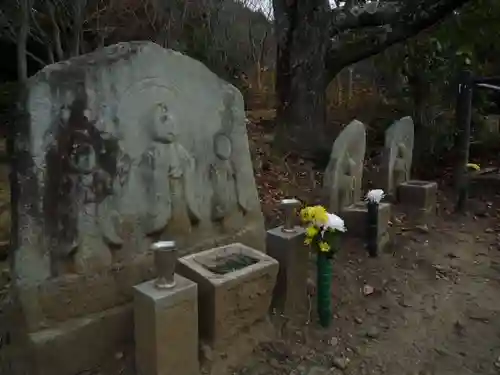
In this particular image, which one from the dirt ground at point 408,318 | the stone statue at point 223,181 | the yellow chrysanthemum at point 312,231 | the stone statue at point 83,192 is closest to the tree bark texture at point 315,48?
the dirt ground at point 408,318

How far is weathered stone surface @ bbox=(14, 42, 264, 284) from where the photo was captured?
81.3 inches

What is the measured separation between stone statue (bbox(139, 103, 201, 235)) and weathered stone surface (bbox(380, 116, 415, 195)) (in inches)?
92.6

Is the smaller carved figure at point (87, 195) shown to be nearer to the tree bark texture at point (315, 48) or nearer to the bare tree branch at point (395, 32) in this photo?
the tree bark texture at point (315, 48)

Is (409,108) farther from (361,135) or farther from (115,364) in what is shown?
(115,364)

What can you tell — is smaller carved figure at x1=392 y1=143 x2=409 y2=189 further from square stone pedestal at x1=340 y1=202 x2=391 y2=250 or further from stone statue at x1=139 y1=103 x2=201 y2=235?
stone statue at x1=139 y1=103 x2=201 y2=235

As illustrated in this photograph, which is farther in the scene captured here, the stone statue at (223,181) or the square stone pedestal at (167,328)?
the stone statue at (223,181)

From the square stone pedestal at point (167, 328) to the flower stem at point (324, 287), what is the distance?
82 centimetres

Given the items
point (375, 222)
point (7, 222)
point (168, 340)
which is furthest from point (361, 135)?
point (7, 222)

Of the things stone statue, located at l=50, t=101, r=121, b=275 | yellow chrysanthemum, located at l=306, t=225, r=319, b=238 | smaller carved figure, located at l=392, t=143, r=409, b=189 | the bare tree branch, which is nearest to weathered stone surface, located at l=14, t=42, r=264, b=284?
stone statue, located at l=50, t=101, r=121, b=275

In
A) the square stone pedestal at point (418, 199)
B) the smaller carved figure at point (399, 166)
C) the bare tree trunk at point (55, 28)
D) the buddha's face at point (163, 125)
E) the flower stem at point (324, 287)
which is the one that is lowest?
the flower stem at point (324, 287)

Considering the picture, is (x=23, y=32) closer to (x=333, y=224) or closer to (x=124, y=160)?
(x=124, y=160)

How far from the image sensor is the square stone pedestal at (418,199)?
433 cm

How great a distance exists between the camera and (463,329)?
2699 mm

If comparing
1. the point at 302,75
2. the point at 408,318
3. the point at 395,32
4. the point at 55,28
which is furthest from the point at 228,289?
the point at 55,28
